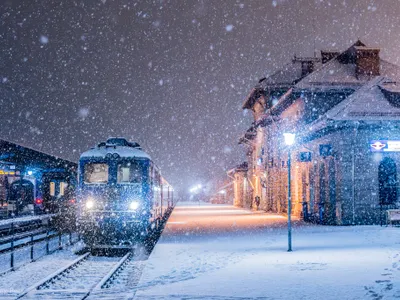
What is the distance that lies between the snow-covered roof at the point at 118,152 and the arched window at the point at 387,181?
12541mm

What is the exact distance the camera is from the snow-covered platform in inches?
308

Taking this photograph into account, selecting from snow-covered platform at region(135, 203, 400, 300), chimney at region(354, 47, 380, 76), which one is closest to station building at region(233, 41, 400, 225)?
chimney at region(354, 47, 380, 76)

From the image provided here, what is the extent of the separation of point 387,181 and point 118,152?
13.6 meters

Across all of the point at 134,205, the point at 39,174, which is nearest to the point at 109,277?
the point at 134,205

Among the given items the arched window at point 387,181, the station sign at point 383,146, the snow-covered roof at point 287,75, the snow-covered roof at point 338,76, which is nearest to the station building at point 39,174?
the snow-covered roof at point 338,76

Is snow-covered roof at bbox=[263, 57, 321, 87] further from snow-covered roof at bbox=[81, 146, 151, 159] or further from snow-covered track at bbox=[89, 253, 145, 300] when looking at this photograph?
snow-covered track at bbox=[89, 253, 145, 300]

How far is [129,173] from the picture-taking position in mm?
15953

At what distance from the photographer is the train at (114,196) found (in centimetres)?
1512

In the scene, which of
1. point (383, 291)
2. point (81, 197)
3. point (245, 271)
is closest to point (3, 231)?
point (81, 197)

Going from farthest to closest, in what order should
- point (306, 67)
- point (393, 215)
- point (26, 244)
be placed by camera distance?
point (306, 67), point (393, 215), point (26, 244)

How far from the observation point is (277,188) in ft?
122

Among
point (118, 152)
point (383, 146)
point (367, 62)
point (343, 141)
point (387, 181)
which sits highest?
point (367, 62)

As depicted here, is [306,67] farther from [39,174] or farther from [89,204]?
[89,204]

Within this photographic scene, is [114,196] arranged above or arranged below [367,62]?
below
